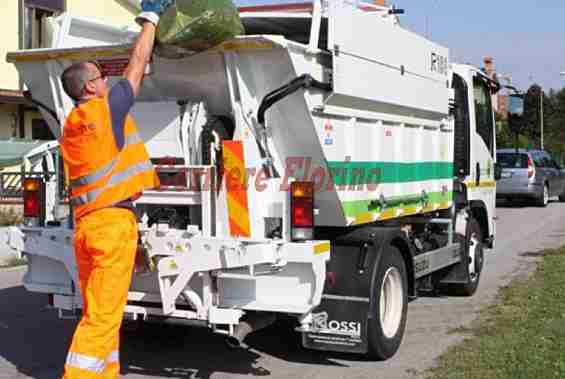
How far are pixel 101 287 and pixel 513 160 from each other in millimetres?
19816

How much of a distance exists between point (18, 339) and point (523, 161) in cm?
1797

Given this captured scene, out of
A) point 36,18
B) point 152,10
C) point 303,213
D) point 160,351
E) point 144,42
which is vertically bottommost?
point 160,351

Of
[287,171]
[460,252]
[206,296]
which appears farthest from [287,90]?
[460,252]

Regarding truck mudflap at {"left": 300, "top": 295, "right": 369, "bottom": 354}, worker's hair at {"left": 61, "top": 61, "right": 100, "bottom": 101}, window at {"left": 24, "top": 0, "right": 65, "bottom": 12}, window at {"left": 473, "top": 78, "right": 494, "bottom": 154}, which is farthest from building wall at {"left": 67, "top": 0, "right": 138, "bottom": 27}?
worker's hair at {"left": 61, "top": 61, "right": 100, "bottom": 101}

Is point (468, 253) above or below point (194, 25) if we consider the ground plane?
below

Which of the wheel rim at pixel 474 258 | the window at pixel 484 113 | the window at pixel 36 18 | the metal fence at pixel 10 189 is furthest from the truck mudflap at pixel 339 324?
the window at pixel 36 18

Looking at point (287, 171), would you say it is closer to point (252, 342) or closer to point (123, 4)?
point (252, 342)

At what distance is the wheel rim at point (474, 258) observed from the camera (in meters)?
9.42

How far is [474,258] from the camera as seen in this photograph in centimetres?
953

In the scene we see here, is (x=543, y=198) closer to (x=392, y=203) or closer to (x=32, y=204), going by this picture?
(x=392, y=203)

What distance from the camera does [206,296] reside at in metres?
5.57

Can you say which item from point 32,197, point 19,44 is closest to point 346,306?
point 32,197

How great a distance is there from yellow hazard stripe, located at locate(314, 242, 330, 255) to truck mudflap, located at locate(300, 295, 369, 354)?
595mm

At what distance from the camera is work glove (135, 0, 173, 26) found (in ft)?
16.5
